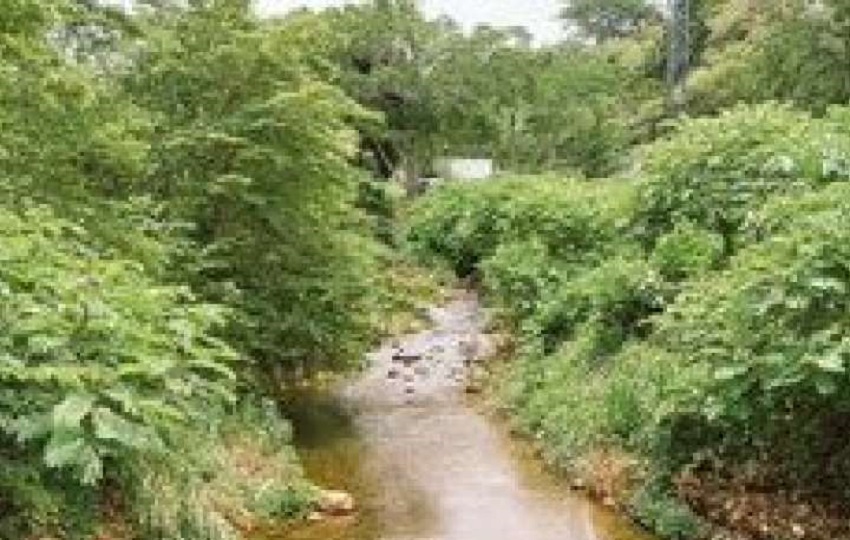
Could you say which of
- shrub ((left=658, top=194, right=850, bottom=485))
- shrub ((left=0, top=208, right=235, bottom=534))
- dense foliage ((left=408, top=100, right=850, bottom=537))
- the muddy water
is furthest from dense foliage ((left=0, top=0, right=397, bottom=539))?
shrub ((left=658, top=194, right=850, bottom=485))

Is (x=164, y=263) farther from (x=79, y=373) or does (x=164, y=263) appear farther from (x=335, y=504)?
(x=79, y=373)

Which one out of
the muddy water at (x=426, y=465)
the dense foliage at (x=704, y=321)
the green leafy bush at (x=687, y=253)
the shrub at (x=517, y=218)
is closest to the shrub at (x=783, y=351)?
the dense foliage at (x=704, y=321)

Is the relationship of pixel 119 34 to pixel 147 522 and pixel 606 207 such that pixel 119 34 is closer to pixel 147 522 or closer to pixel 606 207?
pixel 147 522

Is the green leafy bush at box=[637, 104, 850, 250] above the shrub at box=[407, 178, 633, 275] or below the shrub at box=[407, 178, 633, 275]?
above

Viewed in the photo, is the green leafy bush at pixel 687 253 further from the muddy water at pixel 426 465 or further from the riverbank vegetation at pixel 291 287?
the muddy water at pixel 426 465

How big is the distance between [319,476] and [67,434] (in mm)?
7546

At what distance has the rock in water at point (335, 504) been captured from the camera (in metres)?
11.5

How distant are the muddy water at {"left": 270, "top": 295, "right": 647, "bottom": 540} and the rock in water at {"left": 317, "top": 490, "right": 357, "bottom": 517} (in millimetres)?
125

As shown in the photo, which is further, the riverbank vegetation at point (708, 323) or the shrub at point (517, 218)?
the shrub at point (517, 218)

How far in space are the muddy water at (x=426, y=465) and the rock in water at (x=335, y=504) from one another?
0.13m

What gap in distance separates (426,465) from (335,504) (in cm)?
183

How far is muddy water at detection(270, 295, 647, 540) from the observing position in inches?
432

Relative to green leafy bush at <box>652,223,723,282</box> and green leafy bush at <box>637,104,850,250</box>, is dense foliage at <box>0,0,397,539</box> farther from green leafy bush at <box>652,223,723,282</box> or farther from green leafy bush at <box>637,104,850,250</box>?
green leafy bush at <box>637,104,850,250</box>

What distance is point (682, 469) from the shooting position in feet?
35.7
